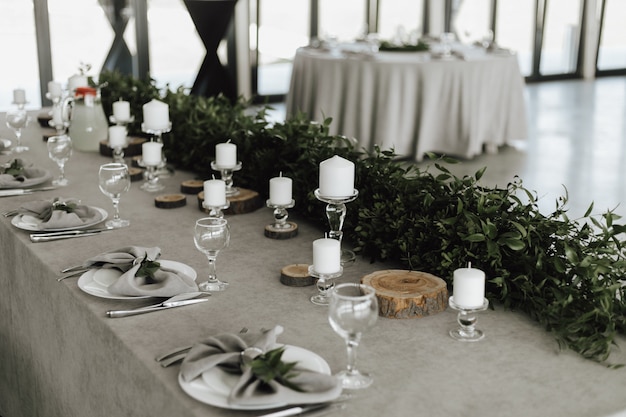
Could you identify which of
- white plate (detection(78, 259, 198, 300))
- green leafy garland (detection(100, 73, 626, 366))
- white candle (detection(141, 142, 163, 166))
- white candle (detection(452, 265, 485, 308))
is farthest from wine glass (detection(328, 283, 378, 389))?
white candle (detection(141, 142, 163, 166))

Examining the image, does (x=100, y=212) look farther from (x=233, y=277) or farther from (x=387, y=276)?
(x=387, y=276)

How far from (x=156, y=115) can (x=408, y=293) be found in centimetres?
146

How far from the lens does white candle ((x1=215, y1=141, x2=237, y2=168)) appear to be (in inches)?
98.6

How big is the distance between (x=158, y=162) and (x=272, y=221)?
51 cm

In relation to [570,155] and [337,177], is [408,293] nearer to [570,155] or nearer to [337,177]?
[337,177]

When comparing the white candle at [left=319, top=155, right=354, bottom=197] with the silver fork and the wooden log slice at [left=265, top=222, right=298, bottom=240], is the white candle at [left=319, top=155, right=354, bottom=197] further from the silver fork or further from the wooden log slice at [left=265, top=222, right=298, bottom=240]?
the silver fork

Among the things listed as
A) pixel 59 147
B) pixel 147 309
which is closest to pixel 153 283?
→ pixel 147 309

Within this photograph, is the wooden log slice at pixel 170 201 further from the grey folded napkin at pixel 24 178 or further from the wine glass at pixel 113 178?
the grey folded napkin at pixel 24 178

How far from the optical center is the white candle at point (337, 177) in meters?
1.98

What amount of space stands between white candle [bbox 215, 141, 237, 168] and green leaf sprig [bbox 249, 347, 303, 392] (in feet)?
3.93

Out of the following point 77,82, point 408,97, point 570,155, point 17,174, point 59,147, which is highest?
point 77,82

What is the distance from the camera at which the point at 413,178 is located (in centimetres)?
219

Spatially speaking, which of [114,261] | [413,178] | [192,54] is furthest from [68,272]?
[192,54]

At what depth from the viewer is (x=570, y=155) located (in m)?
6.57
